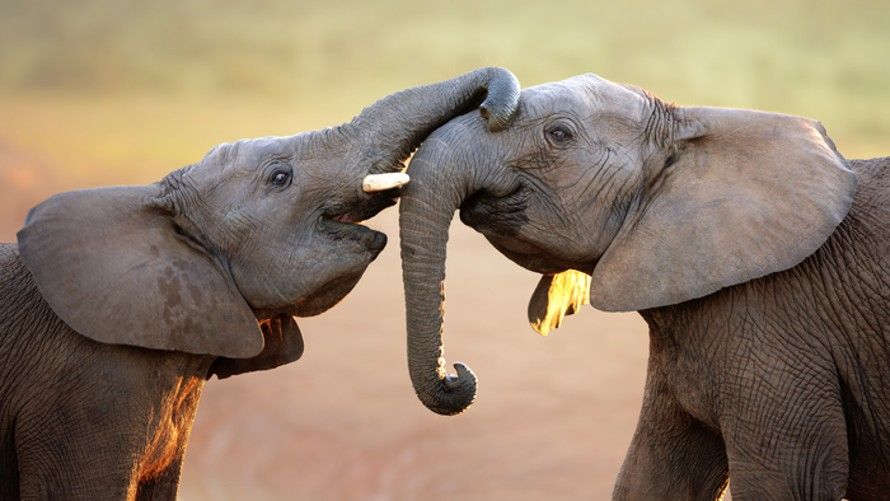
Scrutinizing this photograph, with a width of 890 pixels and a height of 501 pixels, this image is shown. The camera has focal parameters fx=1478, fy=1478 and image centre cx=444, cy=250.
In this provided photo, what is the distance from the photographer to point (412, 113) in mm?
6617

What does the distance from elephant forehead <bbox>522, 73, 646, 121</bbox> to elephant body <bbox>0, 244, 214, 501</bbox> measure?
200 centimetres

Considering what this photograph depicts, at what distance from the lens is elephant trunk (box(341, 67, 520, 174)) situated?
655 centimetres

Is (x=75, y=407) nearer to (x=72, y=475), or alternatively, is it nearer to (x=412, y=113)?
(x=72, y=475)

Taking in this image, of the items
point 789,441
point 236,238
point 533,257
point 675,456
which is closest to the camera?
point 789,441

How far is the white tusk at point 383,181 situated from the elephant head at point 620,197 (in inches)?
2.1

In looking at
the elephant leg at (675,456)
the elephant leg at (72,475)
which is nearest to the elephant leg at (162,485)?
the elephant leg at (72,475)

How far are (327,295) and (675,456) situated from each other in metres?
1.83

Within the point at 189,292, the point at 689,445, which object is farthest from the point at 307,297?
the point at 689,445

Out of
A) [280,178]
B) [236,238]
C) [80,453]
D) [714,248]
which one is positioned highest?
[714,248]

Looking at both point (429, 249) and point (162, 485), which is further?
point (162, 485)

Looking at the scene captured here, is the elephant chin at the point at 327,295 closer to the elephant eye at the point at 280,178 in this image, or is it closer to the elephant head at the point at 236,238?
the elephant head at the point at 236,238

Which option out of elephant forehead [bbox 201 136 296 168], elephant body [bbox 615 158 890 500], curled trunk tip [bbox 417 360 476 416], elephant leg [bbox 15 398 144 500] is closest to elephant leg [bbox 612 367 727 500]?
elephant body [bbox 615 158 890 500]

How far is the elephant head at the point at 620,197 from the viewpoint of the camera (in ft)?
20.8

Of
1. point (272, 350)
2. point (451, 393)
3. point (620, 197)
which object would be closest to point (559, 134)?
point (620, 197)
